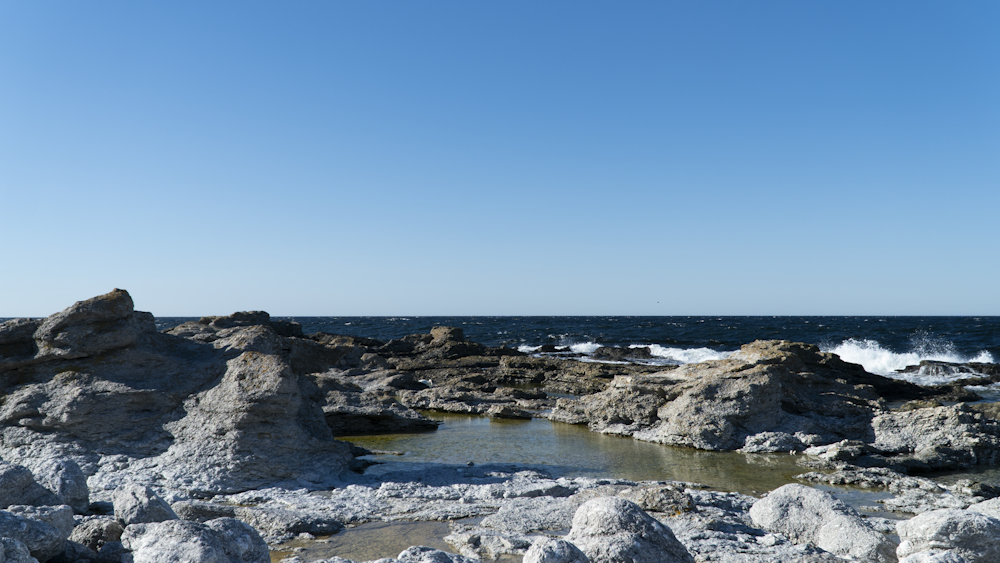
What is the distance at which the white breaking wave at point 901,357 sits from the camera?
3353 centimetres

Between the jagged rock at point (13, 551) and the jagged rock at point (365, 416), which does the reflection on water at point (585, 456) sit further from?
the jagged rock at point (13, 551)

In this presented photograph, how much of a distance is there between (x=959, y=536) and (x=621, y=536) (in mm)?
3362

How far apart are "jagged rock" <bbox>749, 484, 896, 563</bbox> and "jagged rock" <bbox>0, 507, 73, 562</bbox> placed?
24.2 feet

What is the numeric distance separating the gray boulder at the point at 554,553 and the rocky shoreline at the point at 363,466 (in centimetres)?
2

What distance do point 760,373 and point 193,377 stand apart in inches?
479

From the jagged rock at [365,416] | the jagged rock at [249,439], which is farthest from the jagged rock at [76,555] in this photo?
the jagged rock at [365,416]

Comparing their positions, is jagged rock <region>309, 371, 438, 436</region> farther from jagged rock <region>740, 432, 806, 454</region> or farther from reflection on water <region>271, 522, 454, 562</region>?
jagged rock <region>740, 432, 806, 454</region>

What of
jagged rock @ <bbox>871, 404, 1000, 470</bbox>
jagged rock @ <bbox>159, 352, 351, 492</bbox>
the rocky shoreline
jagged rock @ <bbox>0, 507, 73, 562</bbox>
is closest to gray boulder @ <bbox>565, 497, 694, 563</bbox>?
the rocky shoreline

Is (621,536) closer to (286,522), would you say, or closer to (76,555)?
(286,522)

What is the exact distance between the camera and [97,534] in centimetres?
612

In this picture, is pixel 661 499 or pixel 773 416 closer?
pixel 661 499

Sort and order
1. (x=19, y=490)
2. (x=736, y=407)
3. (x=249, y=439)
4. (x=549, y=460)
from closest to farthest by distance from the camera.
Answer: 1. (x=19, y=490)
2. (x=249, y=439)
3. (x=549, y=460)
4. (x=736, y=407)

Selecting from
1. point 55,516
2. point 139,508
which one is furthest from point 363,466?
point 55,516

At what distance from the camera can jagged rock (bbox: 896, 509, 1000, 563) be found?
599 cm
